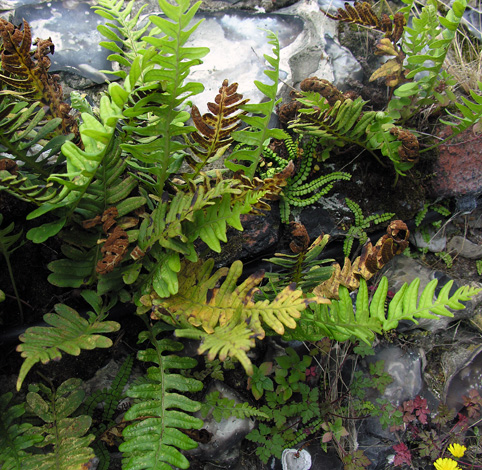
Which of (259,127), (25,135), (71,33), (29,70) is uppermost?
(71,33)

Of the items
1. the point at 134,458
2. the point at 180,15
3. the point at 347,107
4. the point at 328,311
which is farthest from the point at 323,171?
the point at 134,458

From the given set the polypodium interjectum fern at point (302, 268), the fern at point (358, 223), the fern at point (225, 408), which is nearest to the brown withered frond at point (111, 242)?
the polypodium interjectum fern at point (302, 268)

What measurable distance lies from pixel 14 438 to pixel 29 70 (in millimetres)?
1505

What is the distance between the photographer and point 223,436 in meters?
2.03

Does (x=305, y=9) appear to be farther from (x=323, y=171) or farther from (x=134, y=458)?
(x=134, y=458)

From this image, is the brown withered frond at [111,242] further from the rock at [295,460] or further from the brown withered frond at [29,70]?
the rock at [295,460]

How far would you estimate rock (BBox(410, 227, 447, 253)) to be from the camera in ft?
8.64

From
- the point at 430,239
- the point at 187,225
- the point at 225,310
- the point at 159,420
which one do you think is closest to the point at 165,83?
the point at 187,225

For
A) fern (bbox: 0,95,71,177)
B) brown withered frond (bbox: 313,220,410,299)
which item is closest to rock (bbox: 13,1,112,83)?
fern (bbox: 0,95,71,177)

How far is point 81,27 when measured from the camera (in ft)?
7.96

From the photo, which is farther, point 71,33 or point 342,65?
point 342,65

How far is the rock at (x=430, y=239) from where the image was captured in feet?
8.64

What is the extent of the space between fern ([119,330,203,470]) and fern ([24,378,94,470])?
0.17m

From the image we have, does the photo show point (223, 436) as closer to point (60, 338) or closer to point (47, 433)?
point (47, 433)
